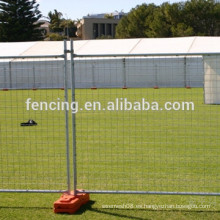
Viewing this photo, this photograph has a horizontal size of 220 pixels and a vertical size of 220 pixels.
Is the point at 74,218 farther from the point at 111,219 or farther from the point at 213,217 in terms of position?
the point at 213,217

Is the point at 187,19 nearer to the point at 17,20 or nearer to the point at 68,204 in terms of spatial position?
the point at 17,20

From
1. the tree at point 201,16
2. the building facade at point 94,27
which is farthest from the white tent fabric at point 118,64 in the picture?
the building facade at point 94,27

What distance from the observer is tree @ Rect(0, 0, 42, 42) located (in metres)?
61.6

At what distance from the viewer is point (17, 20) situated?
204 feet

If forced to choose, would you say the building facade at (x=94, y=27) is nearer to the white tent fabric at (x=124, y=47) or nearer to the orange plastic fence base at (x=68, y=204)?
the white tent fabric at (x=124, y=47)

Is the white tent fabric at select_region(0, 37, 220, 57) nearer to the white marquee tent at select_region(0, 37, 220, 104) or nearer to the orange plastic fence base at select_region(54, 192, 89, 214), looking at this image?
the white marquee tent at select_region(0, 37, 220, 104)

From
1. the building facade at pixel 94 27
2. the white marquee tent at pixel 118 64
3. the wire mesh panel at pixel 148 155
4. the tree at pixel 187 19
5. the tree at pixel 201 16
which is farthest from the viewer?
the building facade at pixel 94 27

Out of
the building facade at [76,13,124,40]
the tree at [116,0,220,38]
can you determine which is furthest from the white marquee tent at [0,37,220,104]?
the building facade at [76,13,124,40]

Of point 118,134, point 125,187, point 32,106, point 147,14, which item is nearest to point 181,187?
point 125,187

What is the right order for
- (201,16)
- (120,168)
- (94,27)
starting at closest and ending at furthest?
(120,168) < (201,16) < (94,27)

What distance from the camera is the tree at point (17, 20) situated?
6156cm

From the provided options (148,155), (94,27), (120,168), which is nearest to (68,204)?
(120,168)

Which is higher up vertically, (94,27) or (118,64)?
(94,27)

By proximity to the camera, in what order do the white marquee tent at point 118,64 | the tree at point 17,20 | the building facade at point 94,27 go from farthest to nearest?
the building facade at point 94,27 → the tree at point 17,20 → the white marquee tent at point 118,64
